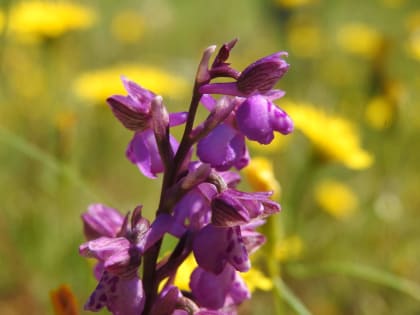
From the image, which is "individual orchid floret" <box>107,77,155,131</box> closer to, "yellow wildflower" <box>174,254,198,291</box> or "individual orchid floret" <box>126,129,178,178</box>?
"individual orchid floret" <box>126,129,178,178</box>

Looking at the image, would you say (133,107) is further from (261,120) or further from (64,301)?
(64,301)

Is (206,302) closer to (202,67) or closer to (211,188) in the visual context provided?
(211,188)

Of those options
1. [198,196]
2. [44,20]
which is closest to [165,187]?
[198,196]

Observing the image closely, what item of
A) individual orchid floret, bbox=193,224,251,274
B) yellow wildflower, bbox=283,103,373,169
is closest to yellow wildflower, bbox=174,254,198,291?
individual orchid floret, bbox=193,224,251,274

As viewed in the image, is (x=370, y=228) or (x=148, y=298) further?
(x=370, y=228)

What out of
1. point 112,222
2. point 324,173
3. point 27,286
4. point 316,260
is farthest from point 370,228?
point 112,222

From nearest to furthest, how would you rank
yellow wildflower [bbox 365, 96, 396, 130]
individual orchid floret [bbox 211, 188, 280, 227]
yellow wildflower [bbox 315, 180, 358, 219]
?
individual orchid floret [bbox 211, 188, 280, 227]
yellow wildflower [bbox 365, 96, 396, 130]
yellow wildflower [bbox 315, 180, 358, 219]
